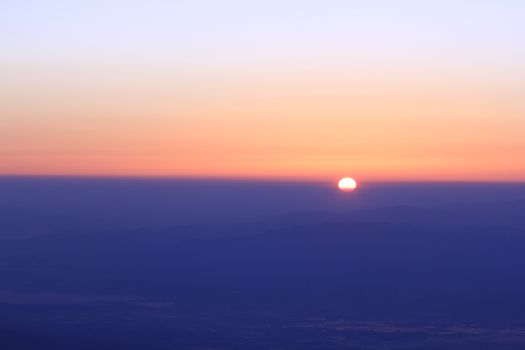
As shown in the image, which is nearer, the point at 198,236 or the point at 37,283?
the point at 37,283

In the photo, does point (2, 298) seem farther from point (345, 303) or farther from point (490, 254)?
point (490, 254)

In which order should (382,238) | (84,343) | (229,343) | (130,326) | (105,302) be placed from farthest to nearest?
(382,238) → (105,302) → (130,326) → (229,343) → (84,343)

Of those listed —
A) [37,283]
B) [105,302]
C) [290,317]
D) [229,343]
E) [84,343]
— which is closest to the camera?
[84,343]

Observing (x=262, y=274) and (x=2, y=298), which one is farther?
(x=262, y=274)

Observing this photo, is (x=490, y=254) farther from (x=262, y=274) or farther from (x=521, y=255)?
(x=262, y=274)

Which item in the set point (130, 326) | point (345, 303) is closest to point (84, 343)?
point (130, 326)

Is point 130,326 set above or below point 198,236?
below

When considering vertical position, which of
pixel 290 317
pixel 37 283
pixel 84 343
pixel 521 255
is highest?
pixel 521 255

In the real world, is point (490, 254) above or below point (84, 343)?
above

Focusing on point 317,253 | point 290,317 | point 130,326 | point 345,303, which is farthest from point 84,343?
point 317,253
